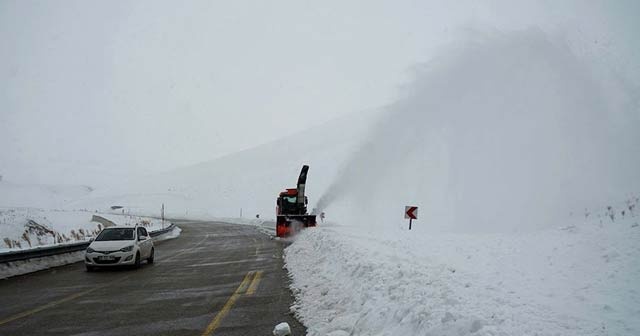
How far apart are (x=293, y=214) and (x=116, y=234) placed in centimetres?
1278

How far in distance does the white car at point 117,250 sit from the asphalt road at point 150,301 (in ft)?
1.22

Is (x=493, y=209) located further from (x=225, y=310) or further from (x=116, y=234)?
(x=225, y=310)

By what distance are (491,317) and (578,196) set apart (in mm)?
21410

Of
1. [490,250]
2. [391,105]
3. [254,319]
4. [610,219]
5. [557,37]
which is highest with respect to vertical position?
[557,37]

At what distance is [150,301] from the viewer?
8.66 meters

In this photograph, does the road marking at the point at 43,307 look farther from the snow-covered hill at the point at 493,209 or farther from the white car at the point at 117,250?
the snow-covered hill at the point at 493,209

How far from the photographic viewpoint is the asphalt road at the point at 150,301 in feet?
21.8

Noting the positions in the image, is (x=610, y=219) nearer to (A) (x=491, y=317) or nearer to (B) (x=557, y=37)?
(A) (x=491, y=317)

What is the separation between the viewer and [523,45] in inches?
1062

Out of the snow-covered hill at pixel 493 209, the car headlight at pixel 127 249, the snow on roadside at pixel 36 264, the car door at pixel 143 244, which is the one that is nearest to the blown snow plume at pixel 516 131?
the snow-covered hill at pixel 493 209

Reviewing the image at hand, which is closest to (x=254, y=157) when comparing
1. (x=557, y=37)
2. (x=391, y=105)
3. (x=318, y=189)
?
(x=318, y=189)

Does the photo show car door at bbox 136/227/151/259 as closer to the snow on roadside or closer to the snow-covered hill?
the snow on roadside

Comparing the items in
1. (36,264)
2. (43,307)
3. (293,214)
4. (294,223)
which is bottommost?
(36,264)

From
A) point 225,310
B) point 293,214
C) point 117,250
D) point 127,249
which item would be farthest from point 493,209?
point 225,310
